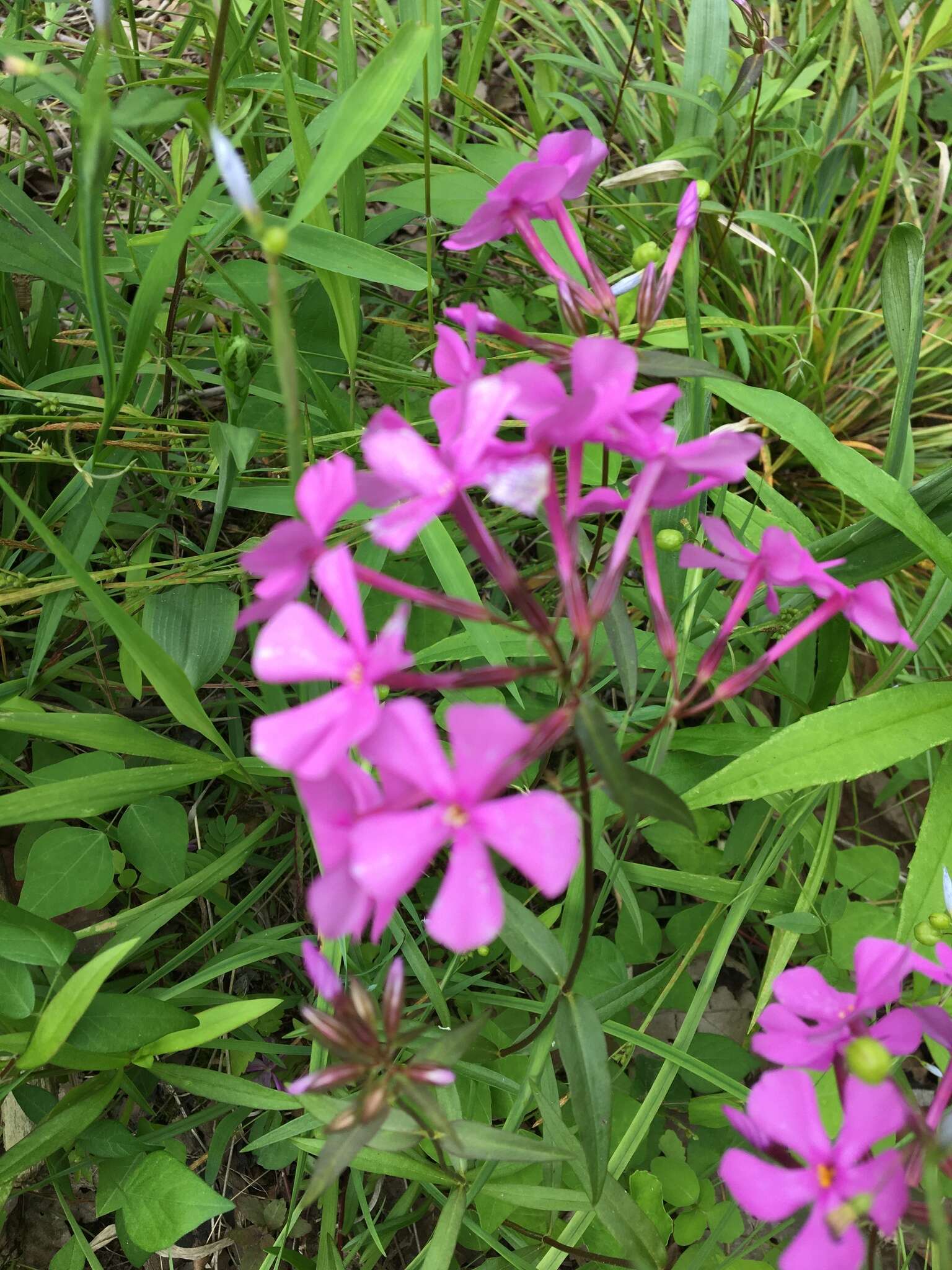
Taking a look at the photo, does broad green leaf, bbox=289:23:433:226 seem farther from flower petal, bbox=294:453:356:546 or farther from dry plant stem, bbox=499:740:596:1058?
dry plant stem, bbox=499:740:596:1058

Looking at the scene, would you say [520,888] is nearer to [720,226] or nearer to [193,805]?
[193,805]

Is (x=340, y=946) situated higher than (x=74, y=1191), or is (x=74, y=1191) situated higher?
(x=340, y=946)

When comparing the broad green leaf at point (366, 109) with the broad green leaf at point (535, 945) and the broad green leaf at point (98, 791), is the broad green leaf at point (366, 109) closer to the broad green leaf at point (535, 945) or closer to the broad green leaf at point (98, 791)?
the broad green leaf at point (98, 791)

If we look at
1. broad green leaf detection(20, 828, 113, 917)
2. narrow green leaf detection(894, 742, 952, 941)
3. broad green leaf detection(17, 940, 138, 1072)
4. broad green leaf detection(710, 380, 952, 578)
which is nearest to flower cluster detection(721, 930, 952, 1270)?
narrow green leaf detection(894, 742, 952, 941)

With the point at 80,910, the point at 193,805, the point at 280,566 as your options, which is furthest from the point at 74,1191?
the point at 280,566

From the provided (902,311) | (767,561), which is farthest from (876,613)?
(902,311)

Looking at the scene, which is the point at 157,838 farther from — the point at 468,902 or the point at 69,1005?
the point at 468,902
